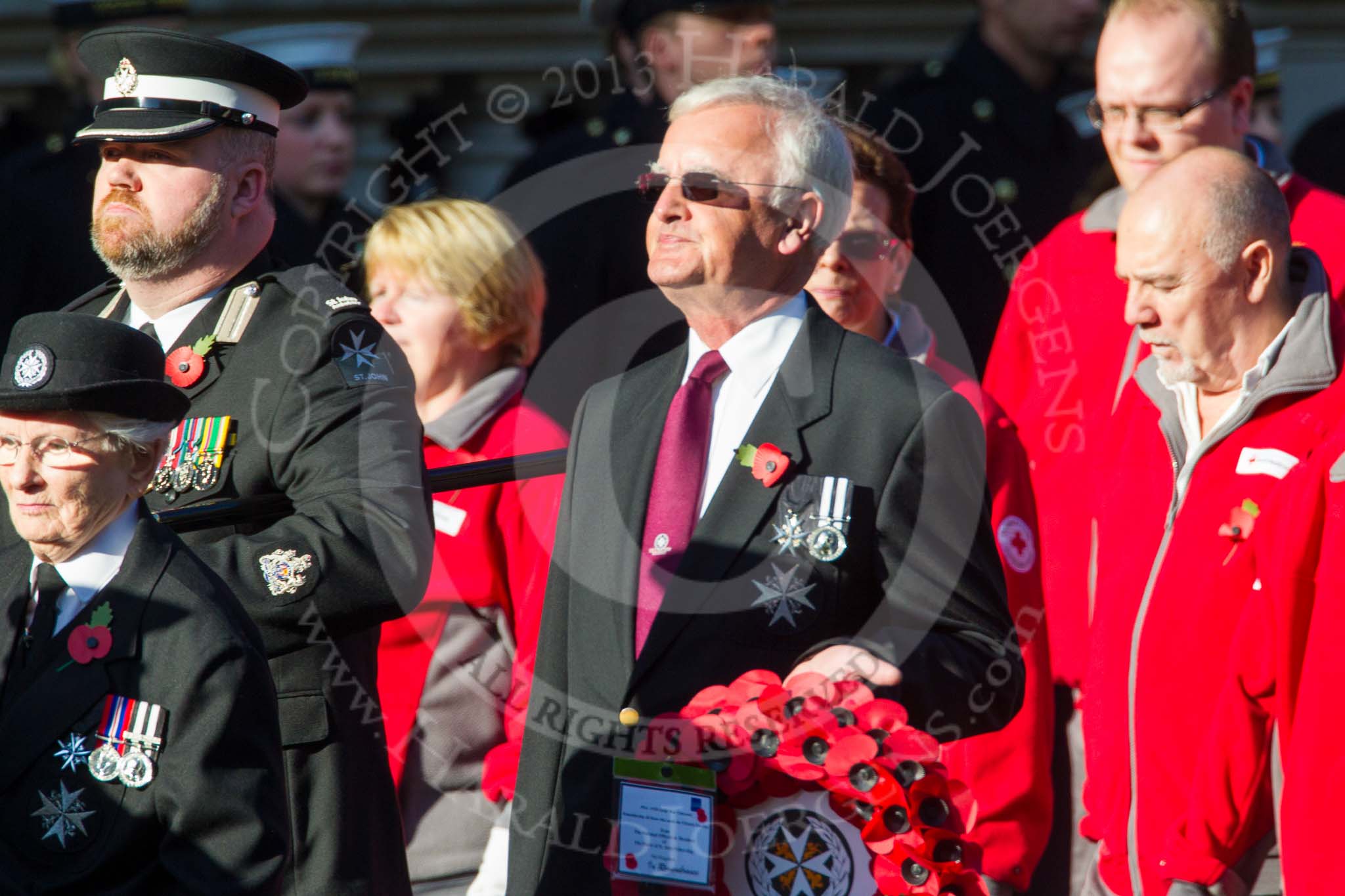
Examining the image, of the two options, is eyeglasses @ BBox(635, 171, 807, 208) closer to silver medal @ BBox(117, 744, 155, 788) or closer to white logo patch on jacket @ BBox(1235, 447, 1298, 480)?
white logo patch on jacket @ BBox(1235, 447, 1298, 480)

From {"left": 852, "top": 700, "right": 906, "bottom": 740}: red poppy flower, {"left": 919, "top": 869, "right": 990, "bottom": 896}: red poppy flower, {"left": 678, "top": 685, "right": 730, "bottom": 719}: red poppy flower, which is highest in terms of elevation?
{"left": 678, "top": 685, "right": 730, "bottom": 719}: red poppy flower

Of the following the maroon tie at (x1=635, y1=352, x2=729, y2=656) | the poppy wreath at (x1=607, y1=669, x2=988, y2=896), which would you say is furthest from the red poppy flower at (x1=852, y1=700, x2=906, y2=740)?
the maroon tie at (x1=635, y1=352, x2=729, y2=656)

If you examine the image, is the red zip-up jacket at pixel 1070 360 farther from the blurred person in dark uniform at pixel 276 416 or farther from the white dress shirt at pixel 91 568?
the white dress shirt at pixel 91 568

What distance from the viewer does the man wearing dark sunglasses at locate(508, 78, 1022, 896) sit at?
3.73 metres

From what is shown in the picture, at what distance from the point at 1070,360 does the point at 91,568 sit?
2925mm

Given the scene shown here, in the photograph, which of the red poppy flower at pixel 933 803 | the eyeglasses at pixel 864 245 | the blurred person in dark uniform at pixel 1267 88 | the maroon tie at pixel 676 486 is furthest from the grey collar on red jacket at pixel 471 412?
the blurred person in dark uniform at pixel 1267 88

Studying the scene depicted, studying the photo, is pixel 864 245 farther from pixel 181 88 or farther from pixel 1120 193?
pixel 181 88

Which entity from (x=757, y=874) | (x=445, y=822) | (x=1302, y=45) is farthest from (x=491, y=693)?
(x=1302, y=45)

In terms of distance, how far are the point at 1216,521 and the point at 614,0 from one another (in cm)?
356

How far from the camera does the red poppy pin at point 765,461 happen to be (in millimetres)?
3785

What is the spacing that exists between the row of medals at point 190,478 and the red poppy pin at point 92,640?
68 centimetres

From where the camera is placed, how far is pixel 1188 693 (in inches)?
172

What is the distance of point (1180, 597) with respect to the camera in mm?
4426

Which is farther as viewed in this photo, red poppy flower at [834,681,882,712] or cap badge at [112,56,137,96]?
cap badge at [112,56,137,96]
